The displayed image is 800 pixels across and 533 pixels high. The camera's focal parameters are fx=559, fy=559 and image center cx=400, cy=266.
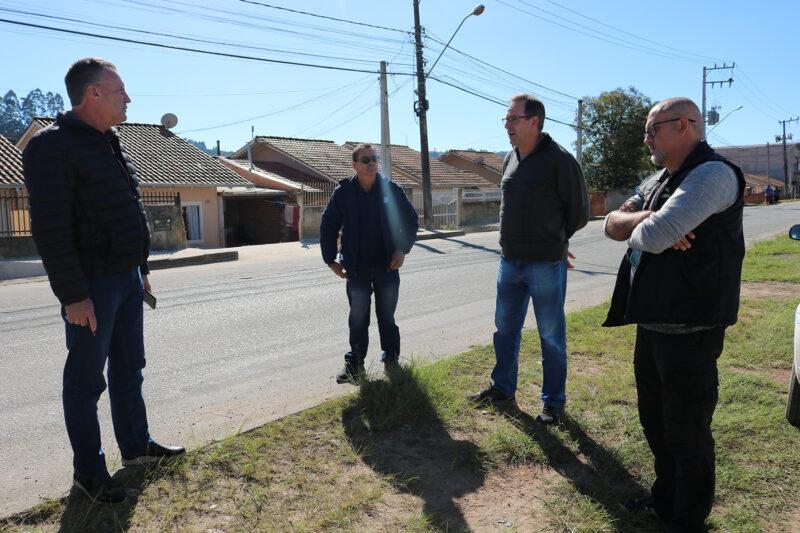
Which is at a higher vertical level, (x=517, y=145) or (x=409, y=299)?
(x=517, y=145)

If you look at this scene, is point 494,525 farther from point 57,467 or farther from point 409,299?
point 409,299

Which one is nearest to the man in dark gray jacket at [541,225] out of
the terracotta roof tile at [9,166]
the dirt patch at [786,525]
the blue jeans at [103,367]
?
the dirt patch at [786,525]

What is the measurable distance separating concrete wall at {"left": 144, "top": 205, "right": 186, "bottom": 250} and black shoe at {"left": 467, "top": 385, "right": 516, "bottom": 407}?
1321 cm

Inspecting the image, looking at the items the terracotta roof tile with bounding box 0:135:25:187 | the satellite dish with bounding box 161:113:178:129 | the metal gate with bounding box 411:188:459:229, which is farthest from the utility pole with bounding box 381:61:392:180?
the terracotta roof tile with bounding box 0:135:25:187

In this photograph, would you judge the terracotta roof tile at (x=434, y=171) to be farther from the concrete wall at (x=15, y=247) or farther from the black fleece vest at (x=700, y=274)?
the black fleece vest at (x=700, y=274)

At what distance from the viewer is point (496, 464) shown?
3.02 metres

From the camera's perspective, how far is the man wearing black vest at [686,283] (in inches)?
87.4

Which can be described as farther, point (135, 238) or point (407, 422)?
point (407, 422)

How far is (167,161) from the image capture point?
23.9 meters

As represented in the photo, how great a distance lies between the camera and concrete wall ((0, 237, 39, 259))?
1308 centimetres

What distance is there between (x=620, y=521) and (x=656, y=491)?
0.86ft

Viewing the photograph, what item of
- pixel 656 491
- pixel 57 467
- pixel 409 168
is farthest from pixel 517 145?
pixel 409 168

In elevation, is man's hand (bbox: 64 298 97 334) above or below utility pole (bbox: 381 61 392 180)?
below

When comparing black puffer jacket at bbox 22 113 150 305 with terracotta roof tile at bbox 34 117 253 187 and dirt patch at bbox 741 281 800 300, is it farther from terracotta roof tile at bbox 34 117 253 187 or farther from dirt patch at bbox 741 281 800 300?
terracotta roof tile at bbox 34 117 253 187
